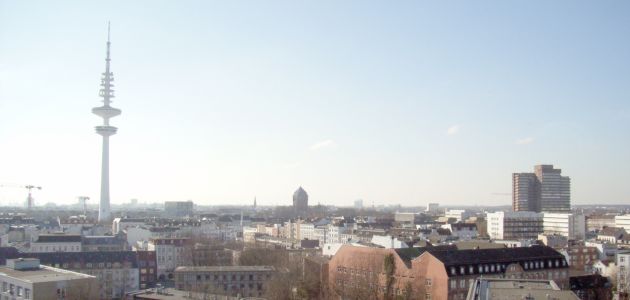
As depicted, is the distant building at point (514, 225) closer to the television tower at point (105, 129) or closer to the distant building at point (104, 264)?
the distant building at point (104, 264)

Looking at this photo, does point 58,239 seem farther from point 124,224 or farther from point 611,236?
point 611,236

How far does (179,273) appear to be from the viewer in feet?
140

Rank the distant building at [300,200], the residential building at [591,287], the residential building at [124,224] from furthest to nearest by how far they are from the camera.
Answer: the distant building at [300,200] → the residential building at [124,224] → the residential building at [591,287]

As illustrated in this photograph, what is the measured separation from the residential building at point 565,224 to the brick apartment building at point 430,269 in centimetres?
4970

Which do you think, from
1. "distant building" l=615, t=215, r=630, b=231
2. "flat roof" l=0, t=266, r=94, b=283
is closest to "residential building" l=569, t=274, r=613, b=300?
"flat roof" l=0, t=266, r=94, b=283

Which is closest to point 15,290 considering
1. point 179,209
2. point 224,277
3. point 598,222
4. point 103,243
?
point 224,277

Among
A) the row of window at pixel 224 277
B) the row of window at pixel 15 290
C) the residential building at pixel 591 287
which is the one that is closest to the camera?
the row of window at pixel 15 290

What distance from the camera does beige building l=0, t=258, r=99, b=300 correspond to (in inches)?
1253

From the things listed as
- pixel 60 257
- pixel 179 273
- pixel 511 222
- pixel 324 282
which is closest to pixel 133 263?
pixel 60 257

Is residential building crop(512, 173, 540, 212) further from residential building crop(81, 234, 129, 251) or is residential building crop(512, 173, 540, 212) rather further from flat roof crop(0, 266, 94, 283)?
flat roof crop(0, 266, 94, 283)

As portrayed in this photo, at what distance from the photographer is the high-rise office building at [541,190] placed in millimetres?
119812

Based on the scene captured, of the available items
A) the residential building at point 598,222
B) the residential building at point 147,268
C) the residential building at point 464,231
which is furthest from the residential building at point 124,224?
the residential building at point 598,222

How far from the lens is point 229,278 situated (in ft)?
141

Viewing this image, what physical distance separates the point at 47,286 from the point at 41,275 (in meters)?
3.22
